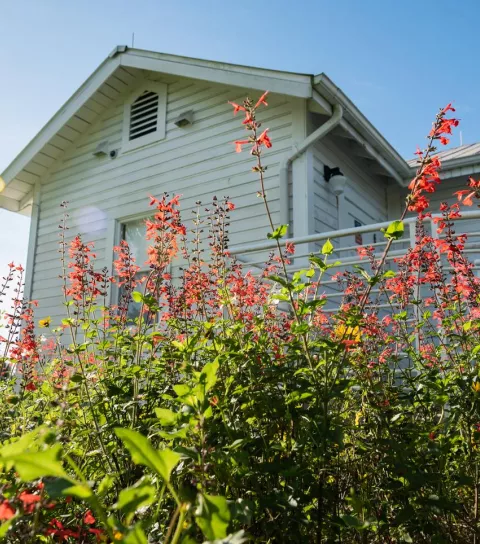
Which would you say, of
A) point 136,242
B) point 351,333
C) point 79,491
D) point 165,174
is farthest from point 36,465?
point 136,242

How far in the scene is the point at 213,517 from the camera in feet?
2.06

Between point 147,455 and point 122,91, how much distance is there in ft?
29.6

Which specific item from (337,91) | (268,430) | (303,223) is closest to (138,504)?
(268,430)

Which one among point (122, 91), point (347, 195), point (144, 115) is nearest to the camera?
point (347, 195)

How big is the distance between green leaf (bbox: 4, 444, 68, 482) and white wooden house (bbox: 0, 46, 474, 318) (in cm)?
565

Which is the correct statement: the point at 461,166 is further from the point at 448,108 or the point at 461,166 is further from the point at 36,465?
the point at 36,465

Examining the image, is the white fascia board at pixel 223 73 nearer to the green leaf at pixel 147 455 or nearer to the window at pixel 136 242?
the window at pixel 136 242

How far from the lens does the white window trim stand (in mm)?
8102

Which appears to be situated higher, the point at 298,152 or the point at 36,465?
the point at 298,152

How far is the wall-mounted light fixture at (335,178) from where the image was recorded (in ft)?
22.2

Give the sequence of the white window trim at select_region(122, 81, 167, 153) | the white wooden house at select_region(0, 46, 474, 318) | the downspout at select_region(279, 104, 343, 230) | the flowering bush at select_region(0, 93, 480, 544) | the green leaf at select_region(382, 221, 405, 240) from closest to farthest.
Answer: the flowering bush at select_region(0, 93, 480, 544) < the green leaf at select_region(382, 221, 405, 240) < the downspout at select_region(279, 104, 343, 230) < the white wooden house at select_region(0, 46, 474, 318) < the white window trim at select_region(122, 81, 167, 153)

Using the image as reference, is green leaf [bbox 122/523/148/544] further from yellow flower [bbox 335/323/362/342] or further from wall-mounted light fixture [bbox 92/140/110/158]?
wall-mounted light fixture [bbox 92/140/110/158]

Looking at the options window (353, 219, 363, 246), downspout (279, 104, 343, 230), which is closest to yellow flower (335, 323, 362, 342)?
downspout (279, 104, 343, 230)

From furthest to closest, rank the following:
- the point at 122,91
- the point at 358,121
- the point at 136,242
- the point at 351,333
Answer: the point at 122,91, the point at 136,242, the point at 358,121, the point at 351,333
